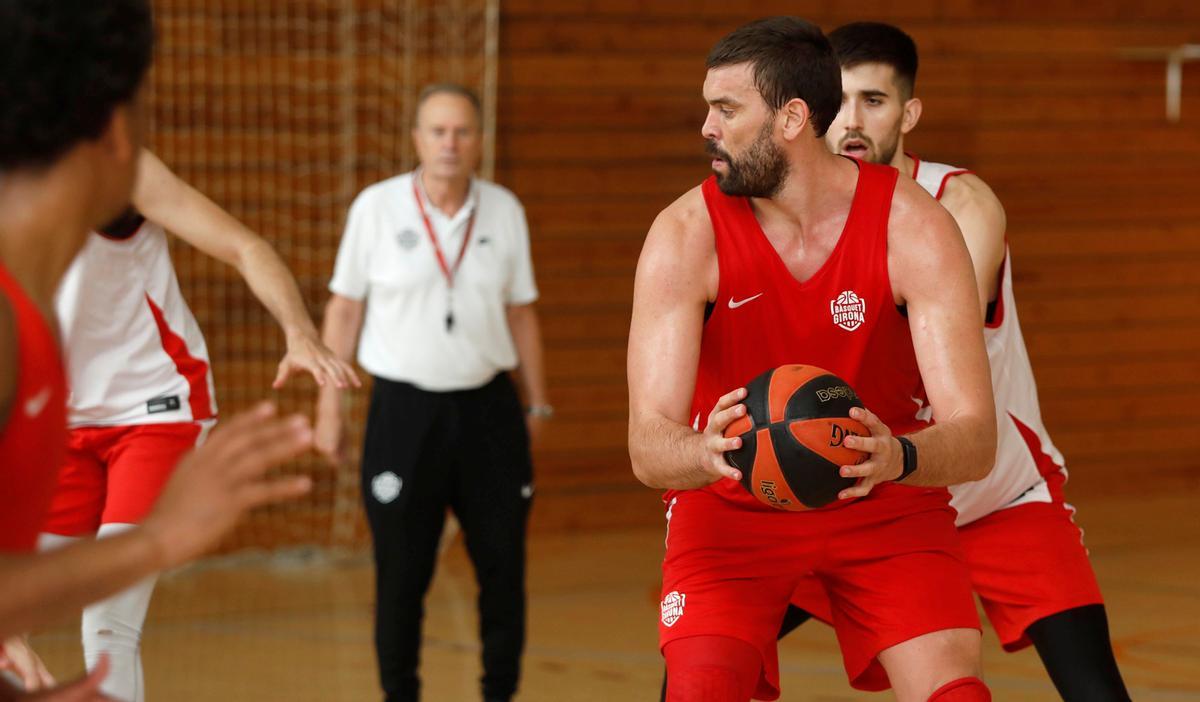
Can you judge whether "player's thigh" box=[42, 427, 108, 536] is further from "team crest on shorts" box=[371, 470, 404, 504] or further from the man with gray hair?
"team crest on shorts" box=[371, 470, 404, 504]

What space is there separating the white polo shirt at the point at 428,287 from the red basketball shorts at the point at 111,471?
61.4 inches

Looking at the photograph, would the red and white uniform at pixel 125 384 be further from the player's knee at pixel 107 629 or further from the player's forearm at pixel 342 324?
the player's forearm at pixel 342 324

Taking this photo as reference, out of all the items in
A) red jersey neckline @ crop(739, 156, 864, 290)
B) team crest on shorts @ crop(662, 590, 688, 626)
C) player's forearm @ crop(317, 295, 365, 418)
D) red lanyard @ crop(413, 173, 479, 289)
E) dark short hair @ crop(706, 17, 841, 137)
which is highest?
dark short hair @ crop(706, 17, 841, 137)

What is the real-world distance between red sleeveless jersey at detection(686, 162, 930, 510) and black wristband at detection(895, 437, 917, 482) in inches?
11.3

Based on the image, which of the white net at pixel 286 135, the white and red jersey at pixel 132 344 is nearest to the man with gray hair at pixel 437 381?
the white and red jersey at pixel 132 344

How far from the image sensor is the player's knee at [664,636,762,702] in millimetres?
2941

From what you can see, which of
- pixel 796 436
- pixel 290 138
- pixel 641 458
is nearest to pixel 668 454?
pixel 641 458

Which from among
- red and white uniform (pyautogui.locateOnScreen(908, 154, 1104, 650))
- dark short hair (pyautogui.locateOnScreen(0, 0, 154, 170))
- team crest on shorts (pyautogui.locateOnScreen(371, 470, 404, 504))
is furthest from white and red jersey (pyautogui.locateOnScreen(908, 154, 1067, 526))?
dark short hair (pyautogui.locateOnScreen(0, 0, 154, 170))

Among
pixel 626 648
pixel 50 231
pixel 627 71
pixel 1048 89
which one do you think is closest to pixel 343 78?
pixel 627 71

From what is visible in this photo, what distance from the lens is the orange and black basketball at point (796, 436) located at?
2.77m

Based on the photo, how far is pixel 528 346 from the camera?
18.4 feet

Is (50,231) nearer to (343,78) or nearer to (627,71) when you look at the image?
(343,78)

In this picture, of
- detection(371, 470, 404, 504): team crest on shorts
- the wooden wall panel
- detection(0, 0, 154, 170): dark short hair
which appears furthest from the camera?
the wooden wall panel

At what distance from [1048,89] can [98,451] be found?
748 centimetres
